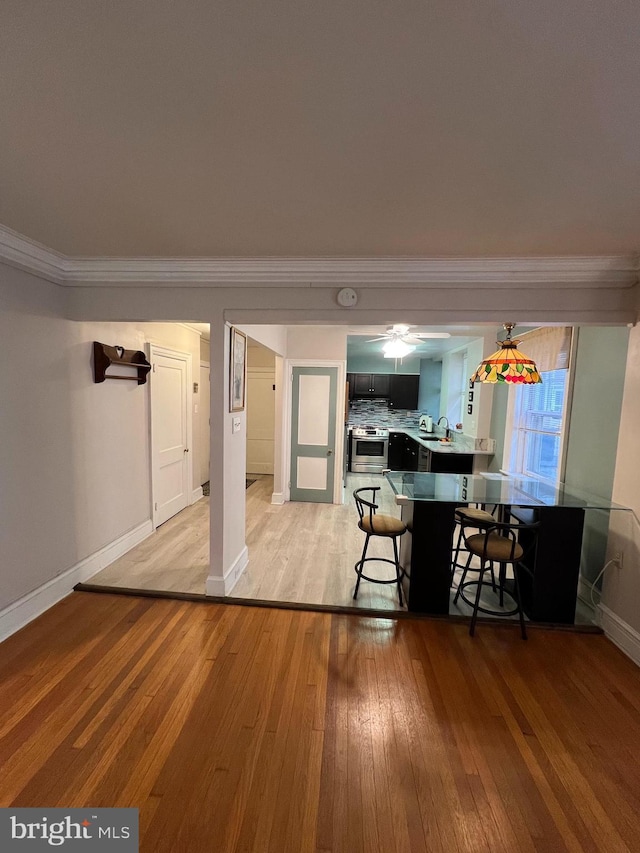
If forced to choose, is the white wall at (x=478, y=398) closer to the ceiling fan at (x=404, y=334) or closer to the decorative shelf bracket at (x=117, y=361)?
the ceiling fan at (x=404, y=334)

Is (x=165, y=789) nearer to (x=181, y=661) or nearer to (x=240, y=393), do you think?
(x=181, y=661)

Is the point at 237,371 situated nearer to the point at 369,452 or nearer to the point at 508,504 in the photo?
the point at 508,504

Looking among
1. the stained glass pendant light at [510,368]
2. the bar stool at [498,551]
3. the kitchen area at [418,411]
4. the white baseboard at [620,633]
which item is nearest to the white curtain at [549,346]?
the stained glass pendant light at [510,368]

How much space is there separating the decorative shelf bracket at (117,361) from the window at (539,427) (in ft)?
12.6

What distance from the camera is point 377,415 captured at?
8234 mm

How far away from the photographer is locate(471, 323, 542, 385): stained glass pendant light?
2.90 metres

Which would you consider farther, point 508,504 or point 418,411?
point 418,411

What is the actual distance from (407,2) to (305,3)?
235 millimetres

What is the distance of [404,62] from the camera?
1021mm

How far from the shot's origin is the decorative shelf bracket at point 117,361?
10.0 ft

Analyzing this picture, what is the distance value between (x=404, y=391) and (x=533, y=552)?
545 cm

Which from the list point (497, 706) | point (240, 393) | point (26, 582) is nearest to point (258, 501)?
point (240, 393)

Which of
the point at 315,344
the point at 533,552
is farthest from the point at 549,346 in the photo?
the point at 315,344

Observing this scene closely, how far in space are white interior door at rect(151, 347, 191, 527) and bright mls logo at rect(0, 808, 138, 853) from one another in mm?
2822
